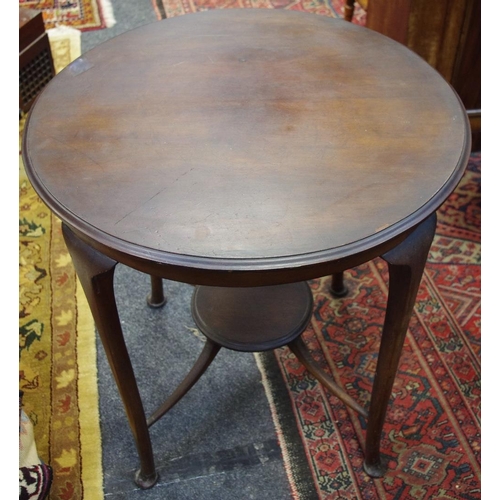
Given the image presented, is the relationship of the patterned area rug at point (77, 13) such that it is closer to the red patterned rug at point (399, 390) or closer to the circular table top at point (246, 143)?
the circular table top at point (246, 143)

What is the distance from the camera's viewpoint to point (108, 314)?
41.4 inches

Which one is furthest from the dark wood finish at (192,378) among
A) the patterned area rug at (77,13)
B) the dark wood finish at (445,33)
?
the patterned area rug at (77,13)

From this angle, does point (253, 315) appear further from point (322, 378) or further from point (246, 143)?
point (246, 143)

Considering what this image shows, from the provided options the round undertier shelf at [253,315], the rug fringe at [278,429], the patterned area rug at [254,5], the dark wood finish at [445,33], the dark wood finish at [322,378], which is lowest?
the rug fringe at [278,429]

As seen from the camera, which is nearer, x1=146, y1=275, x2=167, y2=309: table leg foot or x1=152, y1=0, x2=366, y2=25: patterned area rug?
x1=146, y1=275, x2=167, y2=309: table leg foot

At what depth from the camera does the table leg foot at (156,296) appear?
1.67 meters

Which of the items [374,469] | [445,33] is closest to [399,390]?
[374,469]

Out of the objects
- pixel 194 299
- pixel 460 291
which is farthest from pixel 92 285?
pixel 460 291

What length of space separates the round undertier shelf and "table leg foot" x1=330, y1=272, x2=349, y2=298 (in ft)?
0.77

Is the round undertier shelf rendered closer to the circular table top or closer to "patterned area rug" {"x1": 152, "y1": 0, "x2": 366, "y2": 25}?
the circular table top

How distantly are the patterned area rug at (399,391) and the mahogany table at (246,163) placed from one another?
7 centimetres

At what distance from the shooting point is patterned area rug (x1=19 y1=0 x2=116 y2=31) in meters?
2.79

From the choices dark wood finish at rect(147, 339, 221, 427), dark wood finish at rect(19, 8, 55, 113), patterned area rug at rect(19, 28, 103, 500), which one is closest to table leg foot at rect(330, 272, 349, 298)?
dark wood finish at rect(147, 339, 221, 427)

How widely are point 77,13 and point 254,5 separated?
2.56 feet
